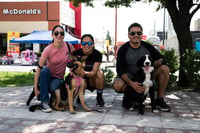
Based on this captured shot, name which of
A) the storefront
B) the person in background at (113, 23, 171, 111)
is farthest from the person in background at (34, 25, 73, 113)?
the storefront

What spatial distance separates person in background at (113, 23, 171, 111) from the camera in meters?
4.38

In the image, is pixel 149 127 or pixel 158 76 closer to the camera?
pixel 149 127

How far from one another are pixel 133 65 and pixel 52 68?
1.56m

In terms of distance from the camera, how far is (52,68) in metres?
4.54

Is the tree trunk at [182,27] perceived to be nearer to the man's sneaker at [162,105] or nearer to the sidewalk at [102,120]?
the sidewalk at [102,120]

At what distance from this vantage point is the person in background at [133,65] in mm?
4379

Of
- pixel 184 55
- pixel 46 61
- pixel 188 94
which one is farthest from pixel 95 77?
pixel 184 55

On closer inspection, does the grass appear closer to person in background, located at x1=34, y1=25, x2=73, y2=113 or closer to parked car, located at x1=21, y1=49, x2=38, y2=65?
person in background, located at x1=34, y1=25, x2=73, y2=113

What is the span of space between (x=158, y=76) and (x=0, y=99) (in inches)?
143

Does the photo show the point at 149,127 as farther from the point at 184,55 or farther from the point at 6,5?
the point at 6,5

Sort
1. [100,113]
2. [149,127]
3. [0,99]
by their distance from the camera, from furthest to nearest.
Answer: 1. [0,99]
2. [100,113]
3. [149,127]

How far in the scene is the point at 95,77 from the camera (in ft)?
15.1

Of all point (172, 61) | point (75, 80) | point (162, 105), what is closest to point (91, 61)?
point (75, 80)

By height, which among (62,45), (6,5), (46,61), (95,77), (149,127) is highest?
(6,5)
